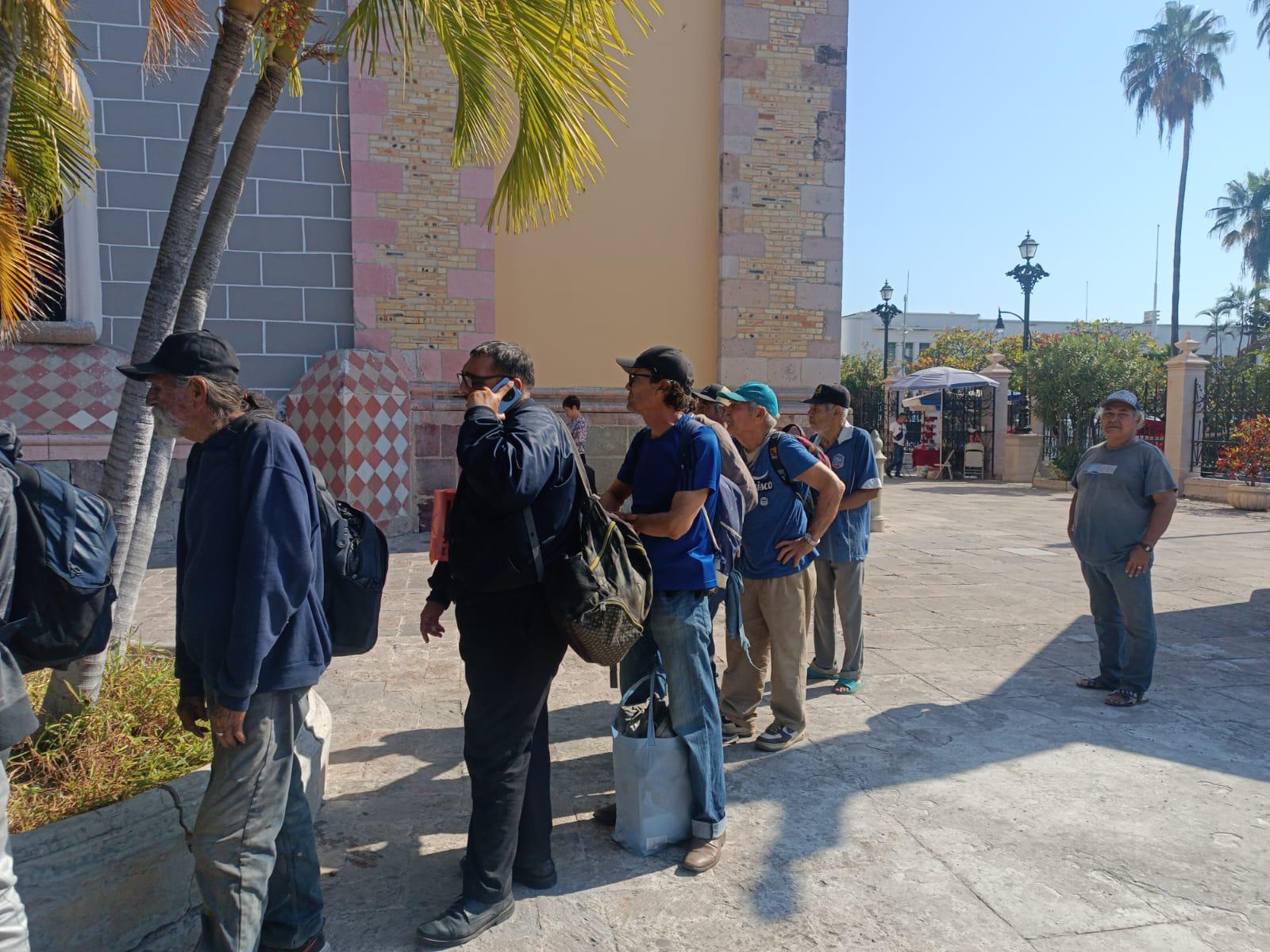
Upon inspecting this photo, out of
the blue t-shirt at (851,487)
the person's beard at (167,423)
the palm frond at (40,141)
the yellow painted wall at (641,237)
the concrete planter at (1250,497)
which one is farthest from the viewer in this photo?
the concrete planter at (1250,497)

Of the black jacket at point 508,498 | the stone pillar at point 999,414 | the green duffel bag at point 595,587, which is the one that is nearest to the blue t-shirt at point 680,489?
the green duffel bag at point 595,587

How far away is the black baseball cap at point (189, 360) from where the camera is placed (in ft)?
7.80

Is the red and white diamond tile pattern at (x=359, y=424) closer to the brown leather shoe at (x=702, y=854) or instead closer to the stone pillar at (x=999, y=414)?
the brown leather shoe at (x=702, y=854)

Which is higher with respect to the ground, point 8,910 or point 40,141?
point 40,141

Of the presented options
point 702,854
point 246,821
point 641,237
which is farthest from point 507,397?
point 641,237

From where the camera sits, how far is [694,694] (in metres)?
3.20

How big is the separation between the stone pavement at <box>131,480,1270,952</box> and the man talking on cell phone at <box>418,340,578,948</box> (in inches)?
9.0

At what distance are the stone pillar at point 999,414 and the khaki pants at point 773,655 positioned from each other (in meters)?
19.9

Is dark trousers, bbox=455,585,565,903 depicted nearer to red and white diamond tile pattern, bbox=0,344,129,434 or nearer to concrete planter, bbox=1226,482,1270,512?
red and white diamond tile pattern, bbox=0,344,129,434

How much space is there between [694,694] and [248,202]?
8.95 m

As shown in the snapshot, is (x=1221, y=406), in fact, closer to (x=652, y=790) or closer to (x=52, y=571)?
(x=652, y=790)

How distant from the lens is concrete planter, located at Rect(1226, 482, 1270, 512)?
15.0 meters

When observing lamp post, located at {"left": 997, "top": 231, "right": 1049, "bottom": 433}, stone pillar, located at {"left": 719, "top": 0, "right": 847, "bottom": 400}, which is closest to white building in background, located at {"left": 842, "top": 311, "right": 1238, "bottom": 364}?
lamp post, located at {"left": 997, "top": 231, "right": 1049, "bottom": 433}

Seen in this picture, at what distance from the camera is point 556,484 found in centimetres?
268
